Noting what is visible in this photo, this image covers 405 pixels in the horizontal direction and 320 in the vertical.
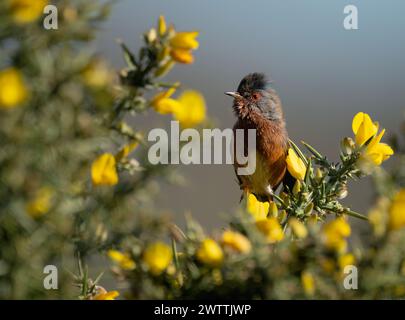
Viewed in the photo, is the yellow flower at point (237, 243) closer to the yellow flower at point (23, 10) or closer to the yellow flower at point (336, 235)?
the yellow flower at point (336, 235)

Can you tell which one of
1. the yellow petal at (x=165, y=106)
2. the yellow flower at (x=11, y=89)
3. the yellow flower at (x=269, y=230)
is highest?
the yellow petal at (x=165, y=106)

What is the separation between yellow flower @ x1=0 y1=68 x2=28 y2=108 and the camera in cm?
77

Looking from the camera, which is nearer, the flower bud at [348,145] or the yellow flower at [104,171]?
the yellow flower at [104,171]

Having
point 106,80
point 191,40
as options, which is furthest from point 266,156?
point 106,80

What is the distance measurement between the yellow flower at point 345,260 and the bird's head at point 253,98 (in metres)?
4.26

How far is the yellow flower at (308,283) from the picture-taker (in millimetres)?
1009

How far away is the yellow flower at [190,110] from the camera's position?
1095 millimetres

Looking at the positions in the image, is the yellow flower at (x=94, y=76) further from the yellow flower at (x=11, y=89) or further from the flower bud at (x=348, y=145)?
the flower bud at (x=348, y=145)

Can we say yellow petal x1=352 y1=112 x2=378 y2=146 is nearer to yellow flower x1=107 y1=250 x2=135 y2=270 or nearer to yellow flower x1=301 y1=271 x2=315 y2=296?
yellow flower x1=301 y1=271 x2=315 y2=296

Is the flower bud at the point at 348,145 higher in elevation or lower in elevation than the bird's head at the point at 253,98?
lower

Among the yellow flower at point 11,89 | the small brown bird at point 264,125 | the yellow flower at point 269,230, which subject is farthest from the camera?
the small brown bird at point 264,125

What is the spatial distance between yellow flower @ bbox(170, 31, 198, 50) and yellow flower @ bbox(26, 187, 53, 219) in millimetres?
491

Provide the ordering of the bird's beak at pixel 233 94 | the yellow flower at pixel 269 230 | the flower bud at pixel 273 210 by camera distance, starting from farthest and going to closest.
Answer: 1. the bird's beak at pixel 233 94
2. the flower bud at pixel 273 210
3. the yellow flower at pixel 269 230

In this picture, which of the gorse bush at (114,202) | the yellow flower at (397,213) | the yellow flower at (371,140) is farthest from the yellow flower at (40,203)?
the yellow flower at (371,140)
